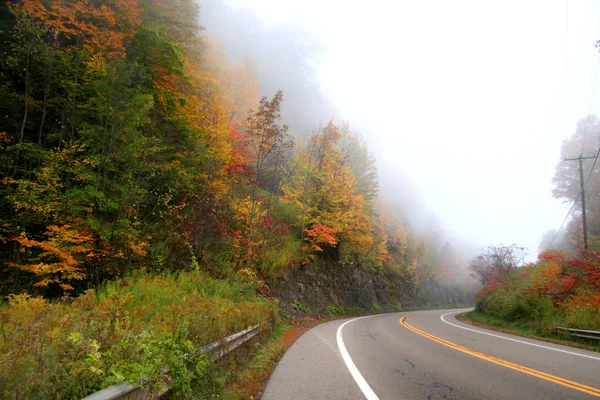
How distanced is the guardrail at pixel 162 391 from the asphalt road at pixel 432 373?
3.38 feet

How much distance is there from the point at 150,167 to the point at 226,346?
7255mm

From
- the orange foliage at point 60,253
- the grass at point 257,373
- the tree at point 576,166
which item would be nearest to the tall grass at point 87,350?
the grass at point 257,373

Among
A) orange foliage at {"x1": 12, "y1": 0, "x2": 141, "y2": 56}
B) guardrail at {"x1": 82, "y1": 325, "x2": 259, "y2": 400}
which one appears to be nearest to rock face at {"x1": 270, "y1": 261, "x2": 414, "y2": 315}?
guardrail at {"x1": 82, "y1": 325, "x2": 259, "y2": 400}

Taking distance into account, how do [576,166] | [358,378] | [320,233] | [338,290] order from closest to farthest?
[358,378] < [320,233] < [338,290] < [576,166]

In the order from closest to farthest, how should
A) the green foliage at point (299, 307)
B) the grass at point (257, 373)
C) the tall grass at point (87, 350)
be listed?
the tall grass at point (87, 350) → the grass at point (257, 373) → the green foliage at point (299, 307)

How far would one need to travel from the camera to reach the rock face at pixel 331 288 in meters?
20.1

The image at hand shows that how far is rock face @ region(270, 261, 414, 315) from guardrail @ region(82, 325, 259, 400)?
11.2 metres

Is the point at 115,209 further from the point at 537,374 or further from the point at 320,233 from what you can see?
the point at 320,233

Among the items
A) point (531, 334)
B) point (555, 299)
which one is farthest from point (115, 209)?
point (555, 299)

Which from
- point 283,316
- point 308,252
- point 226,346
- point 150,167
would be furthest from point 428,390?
point 308,252

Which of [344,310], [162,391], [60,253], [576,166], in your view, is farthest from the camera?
[576,166]

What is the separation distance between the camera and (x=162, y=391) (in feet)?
10.9

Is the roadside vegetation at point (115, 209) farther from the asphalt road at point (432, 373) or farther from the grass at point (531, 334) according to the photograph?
the grass at point (531, 334)

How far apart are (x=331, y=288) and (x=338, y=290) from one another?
118cm
